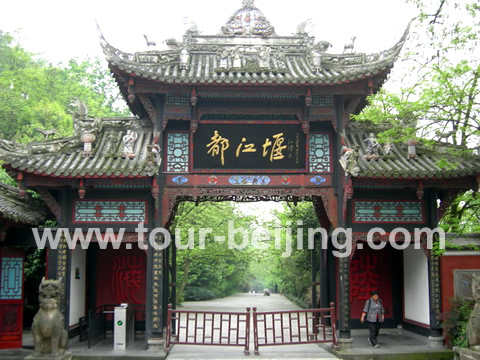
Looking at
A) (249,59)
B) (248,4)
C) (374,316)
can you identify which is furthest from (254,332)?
(248,4)

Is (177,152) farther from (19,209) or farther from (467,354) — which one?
(467,354)

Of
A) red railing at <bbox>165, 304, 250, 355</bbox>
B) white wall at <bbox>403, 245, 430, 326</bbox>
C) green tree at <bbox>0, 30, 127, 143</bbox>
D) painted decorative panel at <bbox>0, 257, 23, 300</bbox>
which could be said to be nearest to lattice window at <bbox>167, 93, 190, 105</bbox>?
red railing at <bbox>165, 304, 250, 355</bbox>

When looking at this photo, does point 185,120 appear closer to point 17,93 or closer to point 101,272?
point 101,272

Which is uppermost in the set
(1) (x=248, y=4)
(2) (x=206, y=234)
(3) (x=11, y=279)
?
(1) (x=248, y=4)

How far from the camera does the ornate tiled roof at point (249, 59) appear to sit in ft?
33.3

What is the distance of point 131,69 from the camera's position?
10023 mm

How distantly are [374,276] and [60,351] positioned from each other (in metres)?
7.89

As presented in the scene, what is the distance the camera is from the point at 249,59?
11.8m

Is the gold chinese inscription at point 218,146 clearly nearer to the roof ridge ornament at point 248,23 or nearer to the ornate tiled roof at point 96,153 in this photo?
the ornate tiled roof at point 96,153

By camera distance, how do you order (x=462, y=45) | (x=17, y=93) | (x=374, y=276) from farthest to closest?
1. (x=17, y=93)
2. (x=374, y=276)
3. (x=462, y=45)

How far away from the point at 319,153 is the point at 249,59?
9.17 feet

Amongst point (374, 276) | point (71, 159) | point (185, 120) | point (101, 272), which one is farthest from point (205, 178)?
point (374, 276)

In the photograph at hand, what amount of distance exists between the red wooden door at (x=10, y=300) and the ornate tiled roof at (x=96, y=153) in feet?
7.15

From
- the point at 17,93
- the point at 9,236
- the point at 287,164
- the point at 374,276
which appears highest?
the point at 17,93
